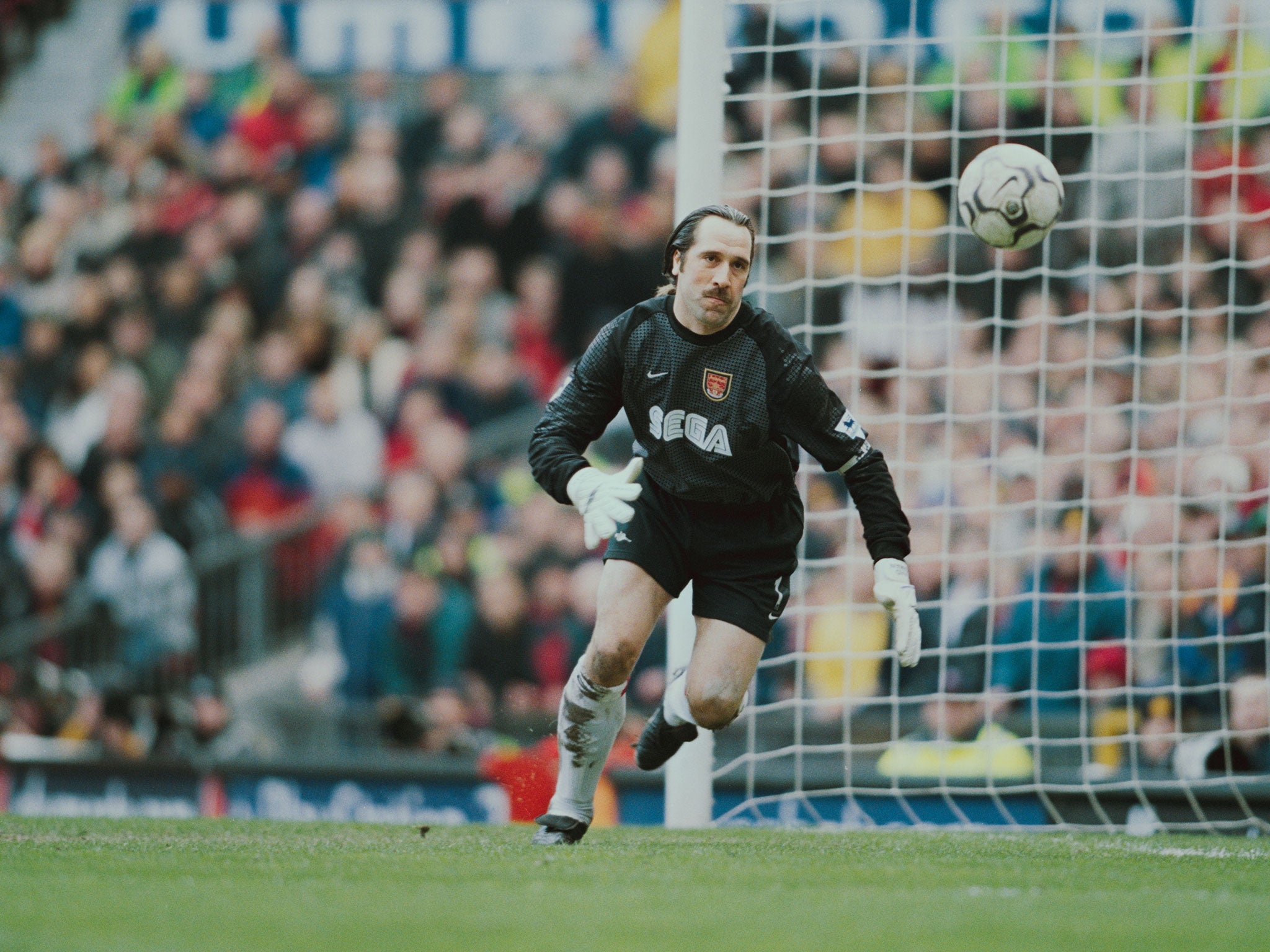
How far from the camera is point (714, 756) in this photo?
8.88 meters

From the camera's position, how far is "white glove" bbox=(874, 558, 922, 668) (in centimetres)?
534

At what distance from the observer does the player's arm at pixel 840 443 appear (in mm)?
5492

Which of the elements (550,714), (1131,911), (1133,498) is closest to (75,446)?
(550,714)

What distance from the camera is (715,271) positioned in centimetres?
545

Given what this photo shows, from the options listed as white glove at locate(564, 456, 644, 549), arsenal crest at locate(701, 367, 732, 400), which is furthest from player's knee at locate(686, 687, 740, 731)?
arsenal crest at locate(701, 367, 732, 400)

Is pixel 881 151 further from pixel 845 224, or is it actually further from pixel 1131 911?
pixel 1131 911

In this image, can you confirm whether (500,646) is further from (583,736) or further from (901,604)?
(901,604)

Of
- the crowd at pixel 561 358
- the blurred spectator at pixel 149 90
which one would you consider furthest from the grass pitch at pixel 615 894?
the blurred spectator at pixel 149 90

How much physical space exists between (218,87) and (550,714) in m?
7.13

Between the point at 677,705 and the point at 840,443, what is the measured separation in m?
1.09

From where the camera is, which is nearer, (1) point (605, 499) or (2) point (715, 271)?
(1) point (605, 499)

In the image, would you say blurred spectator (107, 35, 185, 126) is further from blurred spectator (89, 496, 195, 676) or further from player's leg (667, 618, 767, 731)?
player's leg (667, 618, 767, 731)

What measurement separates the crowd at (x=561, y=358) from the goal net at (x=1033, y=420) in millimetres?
33

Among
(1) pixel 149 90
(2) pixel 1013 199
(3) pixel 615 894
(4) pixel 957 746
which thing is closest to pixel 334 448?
(1) pixel 149 90
